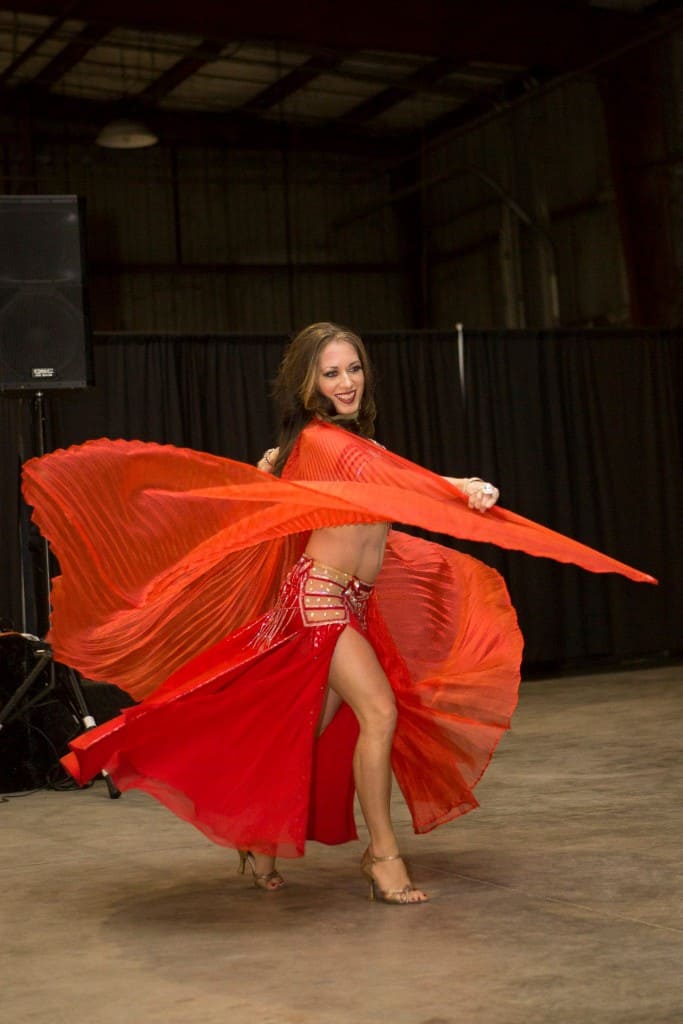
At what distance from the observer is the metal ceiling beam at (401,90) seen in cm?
1180

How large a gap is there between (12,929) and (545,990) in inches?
50.0

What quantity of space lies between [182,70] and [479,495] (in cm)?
992

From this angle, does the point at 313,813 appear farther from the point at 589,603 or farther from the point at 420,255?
the point at 420,255

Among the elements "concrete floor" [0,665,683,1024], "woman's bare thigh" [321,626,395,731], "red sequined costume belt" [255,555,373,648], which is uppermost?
"red sequined costume belt" [255,555,373,648]

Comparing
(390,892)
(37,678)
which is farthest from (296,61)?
(390,892)

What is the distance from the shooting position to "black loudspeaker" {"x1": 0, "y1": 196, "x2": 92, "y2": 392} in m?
5.07

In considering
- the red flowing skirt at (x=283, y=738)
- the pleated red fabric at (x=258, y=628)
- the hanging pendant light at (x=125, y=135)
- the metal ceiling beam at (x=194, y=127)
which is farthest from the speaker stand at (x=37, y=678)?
the metal ceiling beam at (x=194, y=127)

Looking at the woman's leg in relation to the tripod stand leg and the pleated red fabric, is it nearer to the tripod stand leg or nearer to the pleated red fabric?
the pleated red fabric

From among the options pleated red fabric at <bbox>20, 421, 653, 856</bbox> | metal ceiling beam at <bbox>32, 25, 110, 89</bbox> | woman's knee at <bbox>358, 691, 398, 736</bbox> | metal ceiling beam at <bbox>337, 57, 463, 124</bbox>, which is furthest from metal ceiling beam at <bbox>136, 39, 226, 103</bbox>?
woman's knee at <bbox>358, 691, 398, 736</bbox>

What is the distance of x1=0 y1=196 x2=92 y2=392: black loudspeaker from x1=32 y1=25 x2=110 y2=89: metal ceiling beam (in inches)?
253

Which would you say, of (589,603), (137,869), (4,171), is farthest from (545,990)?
(4,171)

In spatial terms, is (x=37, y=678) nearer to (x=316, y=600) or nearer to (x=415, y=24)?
(x=316, y=600)

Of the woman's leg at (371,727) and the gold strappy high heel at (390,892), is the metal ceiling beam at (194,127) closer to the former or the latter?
the woman's leg at (371,727)

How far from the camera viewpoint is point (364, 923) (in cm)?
296
